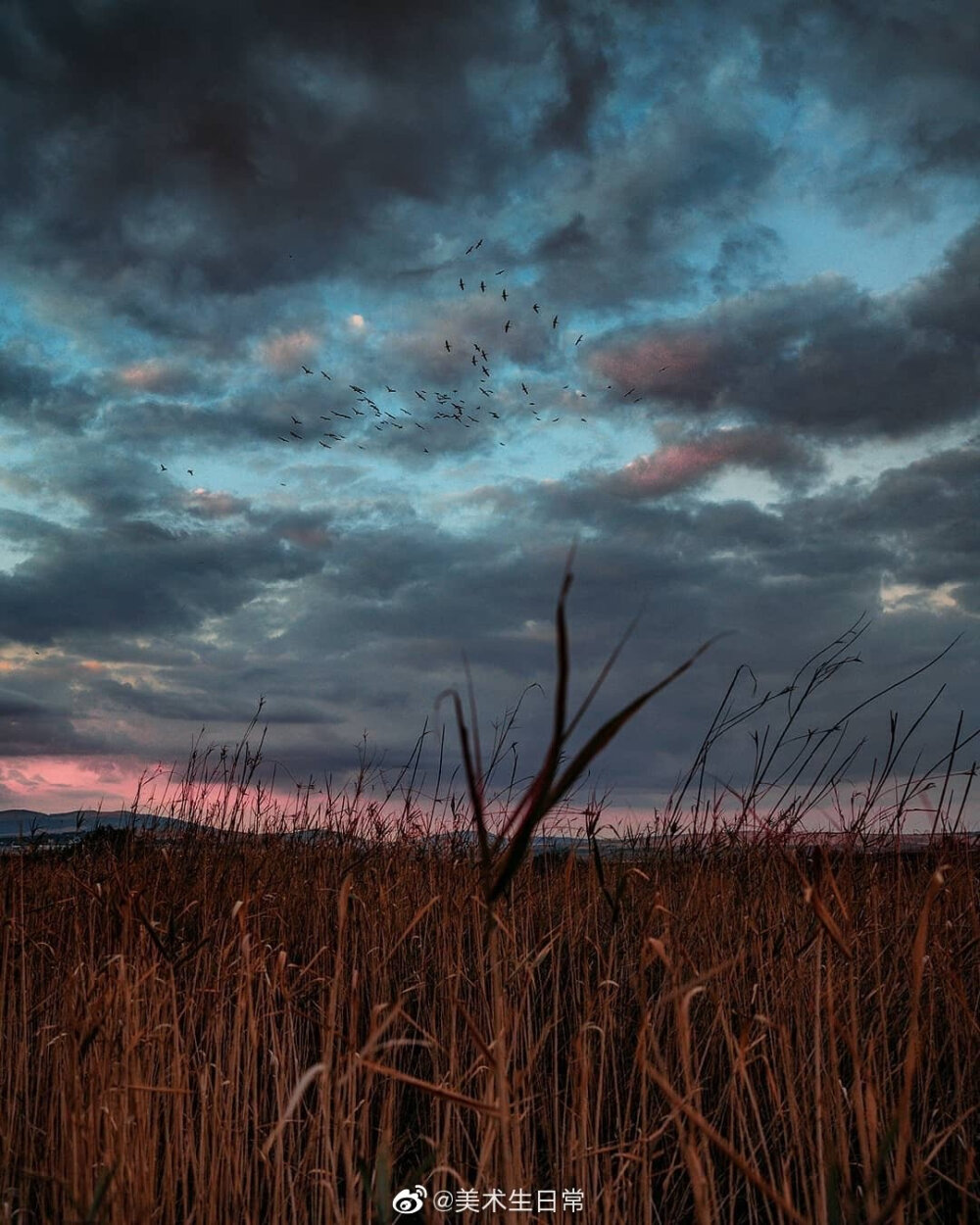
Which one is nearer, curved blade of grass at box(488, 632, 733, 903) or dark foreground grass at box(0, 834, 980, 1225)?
curved blade of grass at box(488, 632, 733, 903)

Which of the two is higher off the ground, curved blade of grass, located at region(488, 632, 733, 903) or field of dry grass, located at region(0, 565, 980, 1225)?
curved blade of grass, located at region(488, 632, 733, 903)

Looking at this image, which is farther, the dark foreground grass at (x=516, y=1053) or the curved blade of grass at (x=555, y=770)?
the dark foreground grass at (x=516, y=1053)

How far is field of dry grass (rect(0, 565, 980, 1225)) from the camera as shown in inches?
64.6

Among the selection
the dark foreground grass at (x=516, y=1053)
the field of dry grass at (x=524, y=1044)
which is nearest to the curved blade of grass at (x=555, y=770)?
the field of dry grass at (x=524, y=1044)

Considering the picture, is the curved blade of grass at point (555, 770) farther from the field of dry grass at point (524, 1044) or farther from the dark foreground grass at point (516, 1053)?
the dark foreground grass at point (516, 1053)

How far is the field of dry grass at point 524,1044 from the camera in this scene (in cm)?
164

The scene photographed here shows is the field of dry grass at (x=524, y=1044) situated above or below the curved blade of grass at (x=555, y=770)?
below

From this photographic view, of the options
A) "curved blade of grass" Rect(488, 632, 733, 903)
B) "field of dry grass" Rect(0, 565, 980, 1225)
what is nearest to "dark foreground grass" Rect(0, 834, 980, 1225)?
"field of dry grass" Rect(0, 565, 980, 1225)

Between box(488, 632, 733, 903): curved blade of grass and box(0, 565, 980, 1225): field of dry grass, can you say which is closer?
box(488, 632, 733, 903): curved blade of grass

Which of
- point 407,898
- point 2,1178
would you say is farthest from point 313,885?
point 2,1178

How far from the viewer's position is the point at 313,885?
200 inches

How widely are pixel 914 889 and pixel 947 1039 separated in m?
1.03

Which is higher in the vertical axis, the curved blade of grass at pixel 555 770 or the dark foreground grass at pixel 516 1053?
the curved blade of grass at pixel 555 770

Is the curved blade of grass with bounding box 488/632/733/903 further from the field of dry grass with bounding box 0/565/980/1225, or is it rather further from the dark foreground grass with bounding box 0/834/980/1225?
the dark foreground grass with bounding box 0/834/980/1225
